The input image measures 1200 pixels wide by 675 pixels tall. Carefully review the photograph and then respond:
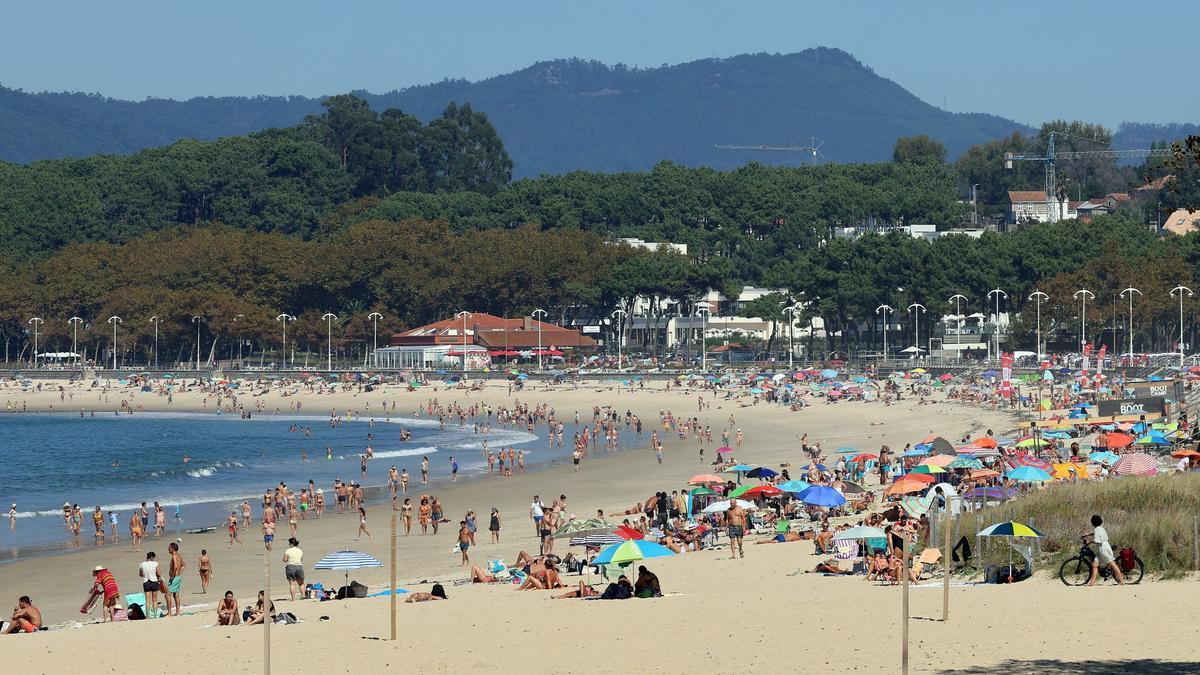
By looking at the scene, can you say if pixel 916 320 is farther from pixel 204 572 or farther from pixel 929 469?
pixel 204 572

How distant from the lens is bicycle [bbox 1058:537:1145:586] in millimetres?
19688

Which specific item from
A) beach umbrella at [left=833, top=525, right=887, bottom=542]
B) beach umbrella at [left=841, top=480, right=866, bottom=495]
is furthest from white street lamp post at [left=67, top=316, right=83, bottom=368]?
beach umbrella at [left=833, top=525, right=887, bottom=542]

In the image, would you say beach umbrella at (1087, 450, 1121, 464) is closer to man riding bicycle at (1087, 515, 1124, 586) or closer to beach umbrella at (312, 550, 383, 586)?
man riding bicycle at (1087, 515, 1124, 586)

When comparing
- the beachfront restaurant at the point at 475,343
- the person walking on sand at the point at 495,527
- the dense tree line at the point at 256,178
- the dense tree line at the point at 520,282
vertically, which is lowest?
the person walking on sand at the point at 495,527

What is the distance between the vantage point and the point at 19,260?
5655 inches

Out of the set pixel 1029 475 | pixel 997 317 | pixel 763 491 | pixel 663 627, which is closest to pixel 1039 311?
pixel 997 317

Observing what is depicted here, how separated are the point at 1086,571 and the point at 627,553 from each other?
5.79 m

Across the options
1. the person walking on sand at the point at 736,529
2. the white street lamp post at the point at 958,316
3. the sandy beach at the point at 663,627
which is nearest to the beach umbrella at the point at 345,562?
the sandy beach at the point at 663,627

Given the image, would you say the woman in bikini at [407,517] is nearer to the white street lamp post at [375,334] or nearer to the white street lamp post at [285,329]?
the white street lamp post at [375,334]

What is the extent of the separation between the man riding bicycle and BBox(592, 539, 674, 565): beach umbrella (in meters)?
5.53

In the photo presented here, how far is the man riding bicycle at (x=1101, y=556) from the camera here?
19516 millimetres

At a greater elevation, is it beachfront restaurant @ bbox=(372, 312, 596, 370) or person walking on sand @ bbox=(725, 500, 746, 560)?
beachfront restaurant @ bbox=(372, 312, 596, 370)

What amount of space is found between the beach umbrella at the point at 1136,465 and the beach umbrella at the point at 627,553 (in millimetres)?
11043

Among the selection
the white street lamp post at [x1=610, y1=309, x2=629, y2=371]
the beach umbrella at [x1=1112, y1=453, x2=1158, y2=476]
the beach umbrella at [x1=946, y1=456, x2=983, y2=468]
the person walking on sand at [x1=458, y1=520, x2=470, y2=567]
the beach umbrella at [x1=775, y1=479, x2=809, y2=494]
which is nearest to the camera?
the person walking on sand at [x1=458, y1=520, x2=470, y2=567]
